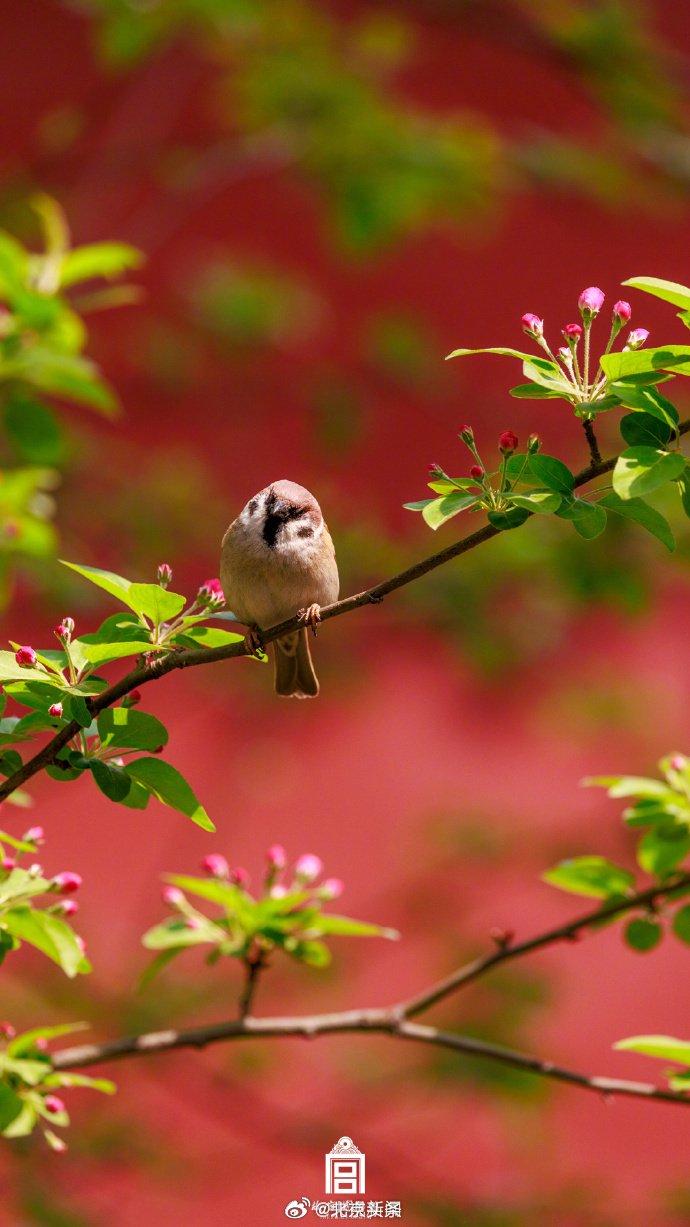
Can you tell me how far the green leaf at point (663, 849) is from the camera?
1.38 meters

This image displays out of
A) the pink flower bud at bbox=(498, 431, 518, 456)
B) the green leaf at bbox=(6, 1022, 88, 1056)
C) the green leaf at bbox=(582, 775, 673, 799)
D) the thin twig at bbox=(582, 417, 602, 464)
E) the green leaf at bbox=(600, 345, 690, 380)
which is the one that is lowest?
the green leaf at bbox=(6, 1022, 88, 1056)

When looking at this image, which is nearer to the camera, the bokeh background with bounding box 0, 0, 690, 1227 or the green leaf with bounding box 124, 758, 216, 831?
the green leaf with bounding box 124, 758, 216, 831

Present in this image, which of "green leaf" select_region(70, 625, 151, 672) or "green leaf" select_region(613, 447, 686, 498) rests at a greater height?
"green leaf" select_region(613, 447, 686, 498)

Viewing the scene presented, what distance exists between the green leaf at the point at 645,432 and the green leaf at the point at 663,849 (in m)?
0.54

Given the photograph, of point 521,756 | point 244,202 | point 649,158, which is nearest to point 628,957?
point 521,756

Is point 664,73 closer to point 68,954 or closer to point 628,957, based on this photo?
point 628,957

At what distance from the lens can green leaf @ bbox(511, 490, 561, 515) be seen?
963 millimetres

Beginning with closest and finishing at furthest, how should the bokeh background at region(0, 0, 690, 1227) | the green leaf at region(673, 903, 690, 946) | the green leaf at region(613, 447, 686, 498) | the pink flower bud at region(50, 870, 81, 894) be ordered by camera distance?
the green leaf at region(613, 447, 686, 498), the pink flower bud at region(50, 870, 81, 894), the green leaf at region(673, 903, 690, 946), the bokeh background at region(0, 0, 690, 1227)

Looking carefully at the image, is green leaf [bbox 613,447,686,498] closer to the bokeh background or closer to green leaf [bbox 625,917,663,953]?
green leaf [bbox 625,917,663,953]

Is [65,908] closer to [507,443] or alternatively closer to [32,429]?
[507,443]

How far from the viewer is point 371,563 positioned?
3131 millimetres

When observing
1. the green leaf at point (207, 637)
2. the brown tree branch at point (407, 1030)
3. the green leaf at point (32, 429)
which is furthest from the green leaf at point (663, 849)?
the green leaf at point (32, 429)

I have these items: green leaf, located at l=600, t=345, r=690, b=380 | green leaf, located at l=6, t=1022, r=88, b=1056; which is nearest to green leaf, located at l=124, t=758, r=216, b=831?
green leaf, located at l=6, t=1022, r=88, b=1056

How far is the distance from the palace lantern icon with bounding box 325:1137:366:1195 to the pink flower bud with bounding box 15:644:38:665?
1.03m
